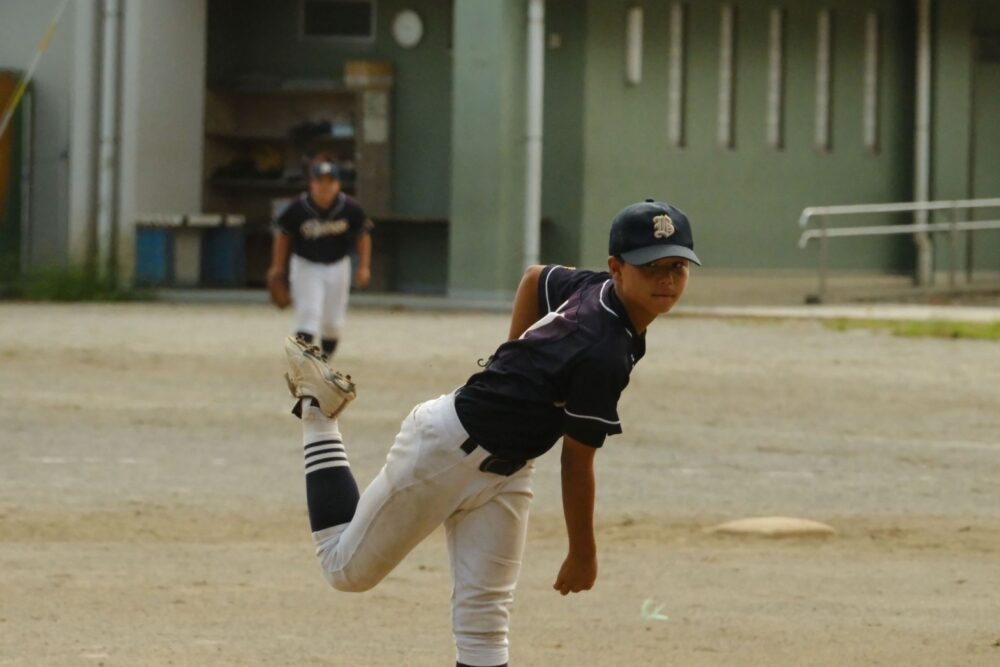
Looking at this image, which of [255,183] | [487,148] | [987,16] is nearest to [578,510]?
[487,148]

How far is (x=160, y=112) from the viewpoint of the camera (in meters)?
24.9

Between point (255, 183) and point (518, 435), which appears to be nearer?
point (518, 435)

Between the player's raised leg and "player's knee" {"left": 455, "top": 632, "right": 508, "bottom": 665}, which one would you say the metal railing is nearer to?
the player's raised leg

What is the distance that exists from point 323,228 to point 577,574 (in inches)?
448

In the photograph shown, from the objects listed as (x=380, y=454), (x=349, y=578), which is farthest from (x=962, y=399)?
(x=349, y=578)

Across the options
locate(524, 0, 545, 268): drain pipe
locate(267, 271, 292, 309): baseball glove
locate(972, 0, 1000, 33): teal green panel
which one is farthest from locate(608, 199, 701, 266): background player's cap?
locate(972, 0, 1000, 33): teal green panel

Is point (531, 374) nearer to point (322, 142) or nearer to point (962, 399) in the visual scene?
point (962, 399)

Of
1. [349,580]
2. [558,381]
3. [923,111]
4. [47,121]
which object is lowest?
[349,580]

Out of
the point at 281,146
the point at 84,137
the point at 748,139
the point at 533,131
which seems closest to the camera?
the point at 533,131

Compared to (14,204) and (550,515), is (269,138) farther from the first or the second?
(550,515)

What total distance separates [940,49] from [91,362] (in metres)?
14.0

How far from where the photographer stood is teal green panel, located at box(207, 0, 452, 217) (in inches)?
1002

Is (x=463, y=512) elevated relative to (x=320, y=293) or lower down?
lower down

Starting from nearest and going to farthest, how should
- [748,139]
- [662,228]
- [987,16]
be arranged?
[662,228] < [748,139] < [987,16]
